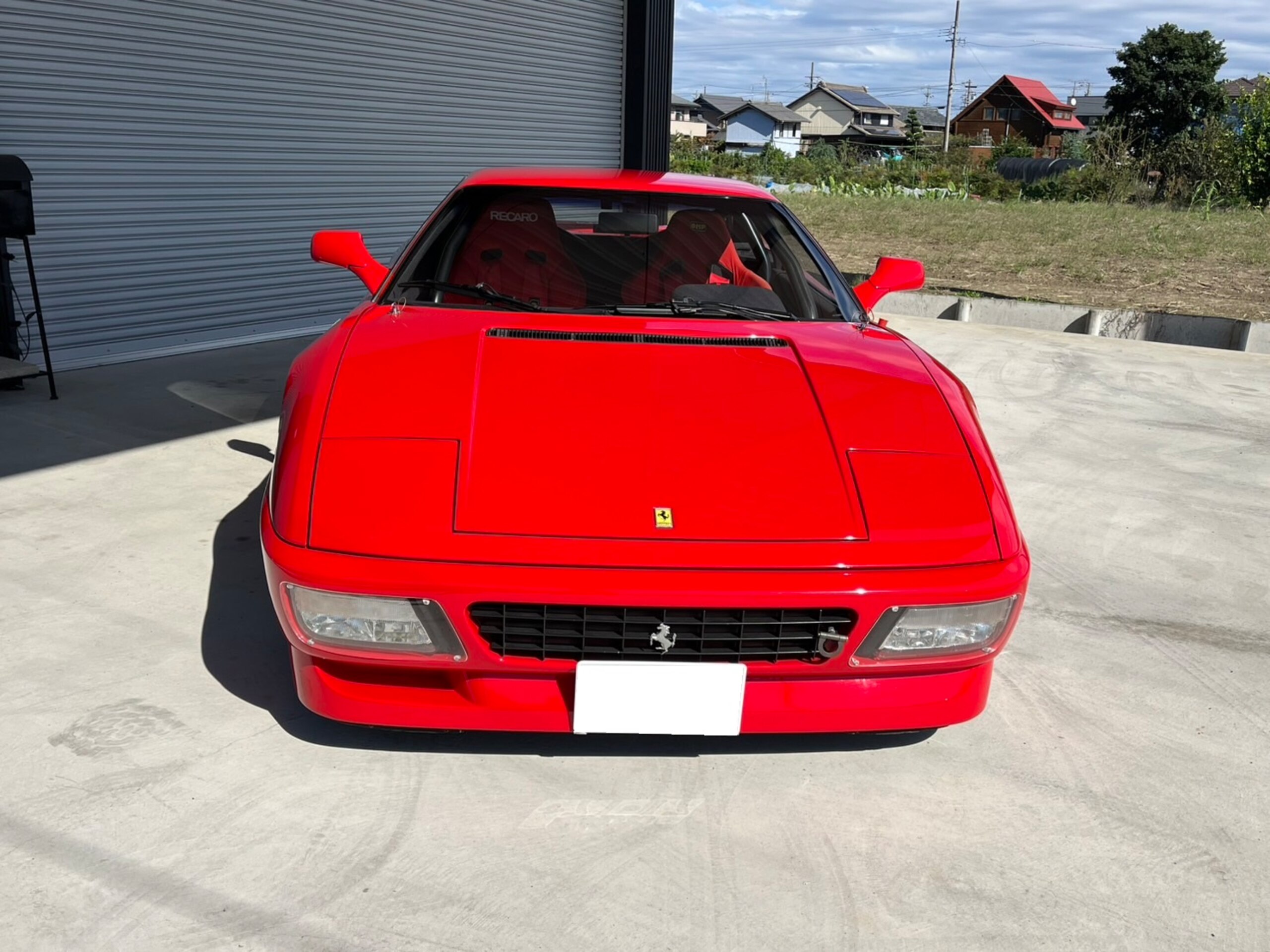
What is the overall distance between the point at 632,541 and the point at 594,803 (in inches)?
23.5

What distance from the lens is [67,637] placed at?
2.93 metres

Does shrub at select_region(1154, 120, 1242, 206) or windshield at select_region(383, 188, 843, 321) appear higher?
windshield at select_region(383, 188, 843, 321)

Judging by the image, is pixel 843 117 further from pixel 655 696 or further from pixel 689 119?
pixel 655 696

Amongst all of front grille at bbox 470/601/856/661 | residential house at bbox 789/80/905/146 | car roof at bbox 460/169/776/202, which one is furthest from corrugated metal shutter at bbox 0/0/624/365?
residential house at bbox 789/80/905/146

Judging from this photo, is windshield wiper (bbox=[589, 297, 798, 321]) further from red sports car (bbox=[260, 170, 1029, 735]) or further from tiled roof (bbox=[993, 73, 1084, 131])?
tiled roof (bbox=[993, 73, 1084, 131])

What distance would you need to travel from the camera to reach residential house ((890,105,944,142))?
8950cm

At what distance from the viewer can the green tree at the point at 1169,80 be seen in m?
44.8

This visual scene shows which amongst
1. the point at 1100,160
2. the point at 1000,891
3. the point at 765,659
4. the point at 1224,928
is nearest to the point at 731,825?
the point at 765,659

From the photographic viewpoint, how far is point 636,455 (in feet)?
7.47

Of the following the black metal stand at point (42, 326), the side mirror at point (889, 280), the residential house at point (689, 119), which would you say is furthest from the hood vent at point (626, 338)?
the residential house at point (689, 119)

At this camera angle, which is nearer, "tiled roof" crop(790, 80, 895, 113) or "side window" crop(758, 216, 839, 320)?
"side window" crop(758, 216, 839, 320)

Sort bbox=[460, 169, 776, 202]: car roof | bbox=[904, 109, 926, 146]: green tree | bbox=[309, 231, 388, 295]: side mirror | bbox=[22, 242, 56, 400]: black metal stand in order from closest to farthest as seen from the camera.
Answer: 1. bbox=[460, 169, 776, 202]: car roof
2. bbox=[309, 231, 388, 295]: side mirror
3. bbox=[22, 242, 56, 400]: black metal stand
4. bbox=[904, 109, 926, 146]: green tree

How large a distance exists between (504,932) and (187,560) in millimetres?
2097

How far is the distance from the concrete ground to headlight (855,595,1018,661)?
1.28 ft
